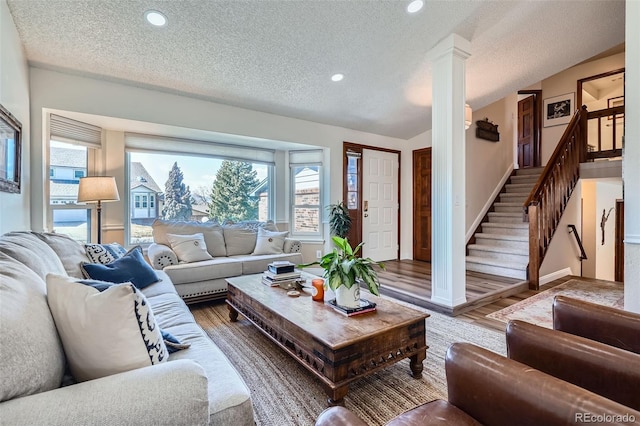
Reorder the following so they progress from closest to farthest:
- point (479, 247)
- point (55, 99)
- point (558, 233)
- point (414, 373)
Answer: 1. point (414, 373)
2. point (55, 99)
3. point (558, 233)
4. point (479, 247)

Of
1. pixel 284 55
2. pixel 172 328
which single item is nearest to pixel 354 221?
pixel 284 55

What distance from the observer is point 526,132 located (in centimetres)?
659

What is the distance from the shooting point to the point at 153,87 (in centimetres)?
338

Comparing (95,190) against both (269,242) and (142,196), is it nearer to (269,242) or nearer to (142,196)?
(142,196)

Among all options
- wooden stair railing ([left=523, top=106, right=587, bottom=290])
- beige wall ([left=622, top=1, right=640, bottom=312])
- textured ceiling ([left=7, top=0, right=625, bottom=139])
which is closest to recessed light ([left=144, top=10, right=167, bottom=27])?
textured ceiling ([left=7, top=0, right=625, bottom=139])

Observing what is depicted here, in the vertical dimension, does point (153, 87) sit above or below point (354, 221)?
above

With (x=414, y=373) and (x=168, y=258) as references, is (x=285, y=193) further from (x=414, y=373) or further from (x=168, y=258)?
(x=414, y=373)

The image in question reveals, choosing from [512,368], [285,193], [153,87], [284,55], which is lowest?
[512,368]

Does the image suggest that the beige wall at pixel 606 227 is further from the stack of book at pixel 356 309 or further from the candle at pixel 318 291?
the candle at pixel 318 291

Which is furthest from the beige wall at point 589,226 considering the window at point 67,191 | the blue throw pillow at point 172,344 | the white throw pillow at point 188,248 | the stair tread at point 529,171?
the window at point 67,191

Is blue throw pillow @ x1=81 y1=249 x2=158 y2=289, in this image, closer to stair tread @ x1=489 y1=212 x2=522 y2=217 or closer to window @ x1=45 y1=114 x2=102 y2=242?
window @ x1=45 y1=114 x2=102 y2=242

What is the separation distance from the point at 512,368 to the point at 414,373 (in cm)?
111

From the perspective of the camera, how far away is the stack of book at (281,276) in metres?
2.58

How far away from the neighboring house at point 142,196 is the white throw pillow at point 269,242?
1490 mm
